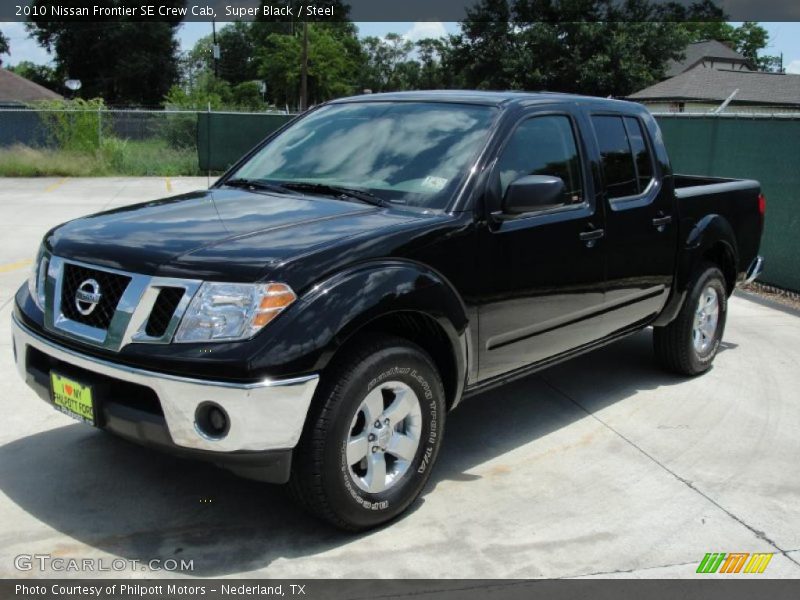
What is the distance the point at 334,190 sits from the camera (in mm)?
4324

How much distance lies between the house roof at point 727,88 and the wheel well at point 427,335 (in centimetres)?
4266

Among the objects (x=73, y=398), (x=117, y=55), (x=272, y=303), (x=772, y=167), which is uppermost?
(x=117, y=55)

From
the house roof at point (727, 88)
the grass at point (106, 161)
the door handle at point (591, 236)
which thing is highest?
the house roof at point (727, 88)

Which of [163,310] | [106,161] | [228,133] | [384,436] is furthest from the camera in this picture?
[228,133]

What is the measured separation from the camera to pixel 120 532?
3.69m

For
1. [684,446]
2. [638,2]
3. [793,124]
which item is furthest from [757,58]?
[684,446]

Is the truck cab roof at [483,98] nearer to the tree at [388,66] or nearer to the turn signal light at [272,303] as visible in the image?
the turn signal light at [272,303]

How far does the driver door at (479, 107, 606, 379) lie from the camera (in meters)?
4.26

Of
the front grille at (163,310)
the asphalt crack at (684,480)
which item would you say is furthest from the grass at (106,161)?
the front grille at (163,310)

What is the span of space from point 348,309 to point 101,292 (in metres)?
1.02

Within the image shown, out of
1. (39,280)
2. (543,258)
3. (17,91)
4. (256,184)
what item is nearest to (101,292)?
(39,280)

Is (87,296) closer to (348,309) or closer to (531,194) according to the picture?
(348,309)

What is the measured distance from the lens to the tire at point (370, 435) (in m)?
3.40

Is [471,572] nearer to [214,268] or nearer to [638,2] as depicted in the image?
[214,268]
